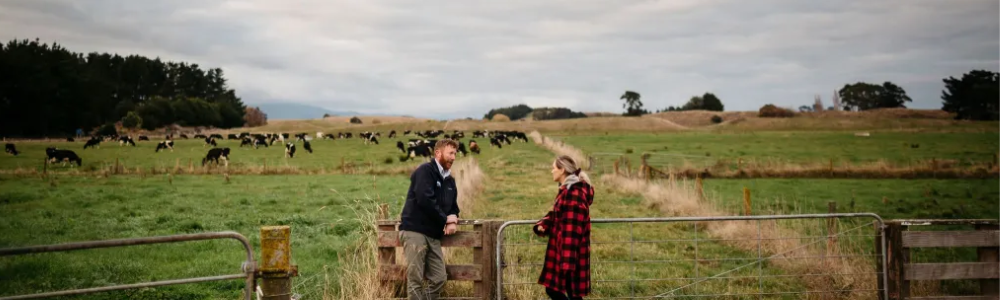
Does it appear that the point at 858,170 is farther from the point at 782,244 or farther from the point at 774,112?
the point at 774,112

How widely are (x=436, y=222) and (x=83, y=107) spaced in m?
75.8

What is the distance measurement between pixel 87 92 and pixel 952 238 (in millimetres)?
79787

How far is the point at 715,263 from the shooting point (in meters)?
12.9

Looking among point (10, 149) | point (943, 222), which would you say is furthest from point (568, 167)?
point (10, 149)

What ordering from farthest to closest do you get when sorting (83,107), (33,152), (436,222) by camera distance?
1. (83,107)
2. (33,152)
3. (436,222)

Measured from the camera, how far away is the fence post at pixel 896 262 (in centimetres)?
740

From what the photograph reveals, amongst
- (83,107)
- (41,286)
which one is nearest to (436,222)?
(41,286)

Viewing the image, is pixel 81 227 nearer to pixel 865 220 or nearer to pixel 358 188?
pixel 358 188

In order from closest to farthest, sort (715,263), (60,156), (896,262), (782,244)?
(896,262)
(715,263)
(782,244)
(60,156)

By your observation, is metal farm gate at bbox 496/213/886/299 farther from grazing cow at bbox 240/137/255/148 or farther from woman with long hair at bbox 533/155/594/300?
grazing cow at bbox 240/137/255/148

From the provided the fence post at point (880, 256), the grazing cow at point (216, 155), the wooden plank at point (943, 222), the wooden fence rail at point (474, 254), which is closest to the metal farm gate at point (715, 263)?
the fence post at point (880, 256)

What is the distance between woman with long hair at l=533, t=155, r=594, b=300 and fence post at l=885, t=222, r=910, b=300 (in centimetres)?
413

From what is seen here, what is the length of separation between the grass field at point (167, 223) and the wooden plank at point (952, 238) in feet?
25.4

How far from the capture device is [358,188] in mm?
26562
